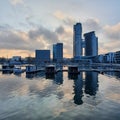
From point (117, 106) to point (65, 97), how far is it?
613 inches

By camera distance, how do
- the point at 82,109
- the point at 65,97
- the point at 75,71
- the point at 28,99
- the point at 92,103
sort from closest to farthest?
1. the point at 82,109
2. the point at 92,103
3. the point at 28,99
4. the point at 65,97
5. the point at 75,71

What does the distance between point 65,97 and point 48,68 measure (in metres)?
80.7

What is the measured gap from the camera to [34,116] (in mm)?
38250

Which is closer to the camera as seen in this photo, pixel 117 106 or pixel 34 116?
pixel 34 116

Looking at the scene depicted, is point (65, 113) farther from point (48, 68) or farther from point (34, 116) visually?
point (48, 68)

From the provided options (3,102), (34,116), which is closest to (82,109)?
(34,116)

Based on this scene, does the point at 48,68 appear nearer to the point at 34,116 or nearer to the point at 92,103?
the point at 92,103

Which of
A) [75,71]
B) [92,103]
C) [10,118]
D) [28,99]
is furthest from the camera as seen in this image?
[75,71]

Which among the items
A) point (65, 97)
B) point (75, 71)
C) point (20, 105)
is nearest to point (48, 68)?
point (75, 71)

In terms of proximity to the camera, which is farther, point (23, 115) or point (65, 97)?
point (65, 97)

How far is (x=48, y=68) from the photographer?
136m

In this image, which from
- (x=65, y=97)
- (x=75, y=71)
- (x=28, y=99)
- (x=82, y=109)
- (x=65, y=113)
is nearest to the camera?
(x=65, y=113)

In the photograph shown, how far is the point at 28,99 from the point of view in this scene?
5266cm

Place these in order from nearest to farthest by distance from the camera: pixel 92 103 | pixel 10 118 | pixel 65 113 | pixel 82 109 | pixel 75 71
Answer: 1. pixel 10 118
2. pixel 65 113
3. pixel 82 109
4. pixel 92 103
5. pixel 75 71
